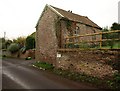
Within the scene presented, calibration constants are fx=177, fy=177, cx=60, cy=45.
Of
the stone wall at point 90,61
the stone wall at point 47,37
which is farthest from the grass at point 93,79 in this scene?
the stone wall at point 47,37

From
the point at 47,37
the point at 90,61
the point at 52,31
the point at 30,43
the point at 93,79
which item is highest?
the point at 52,31

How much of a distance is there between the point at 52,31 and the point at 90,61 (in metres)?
7.00

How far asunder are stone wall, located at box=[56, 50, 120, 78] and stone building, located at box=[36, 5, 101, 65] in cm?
225

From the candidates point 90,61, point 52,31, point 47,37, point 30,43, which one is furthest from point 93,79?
point 30,43

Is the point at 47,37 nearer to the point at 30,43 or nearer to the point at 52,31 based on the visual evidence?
the point at 52,31

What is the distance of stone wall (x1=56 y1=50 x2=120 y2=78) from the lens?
476 inches

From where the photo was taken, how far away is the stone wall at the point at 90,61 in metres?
12.1

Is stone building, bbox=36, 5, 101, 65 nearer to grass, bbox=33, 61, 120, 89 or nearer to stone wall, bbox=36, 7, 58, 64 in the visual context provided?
stone wall, bbox=36, 7, 58, 64

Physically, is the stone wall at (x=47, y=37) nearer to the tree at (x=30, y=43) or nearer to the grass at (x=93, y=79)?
the grass at (x=93, y=79)

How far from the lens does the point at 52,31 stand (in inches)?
753

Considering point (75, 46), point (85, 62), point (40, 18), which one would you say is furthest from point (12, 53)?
point (85, 62)

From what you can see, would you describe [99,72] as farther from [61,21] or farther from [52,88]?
[61,21]

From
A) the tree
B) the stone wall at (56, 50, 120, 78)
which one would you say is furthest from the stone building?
the tree

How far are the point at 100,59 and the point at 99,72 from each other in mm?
932
